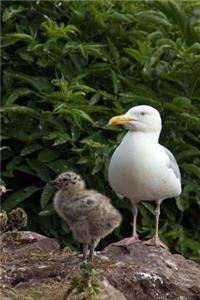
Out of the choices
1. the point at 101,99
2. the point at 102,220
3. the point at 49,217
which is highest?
the point at 102,220

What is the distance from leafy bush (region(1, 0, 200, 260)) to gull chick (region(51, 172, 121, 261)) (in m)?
1.78

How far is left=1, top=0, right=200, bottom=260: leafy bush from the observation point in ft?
22.8

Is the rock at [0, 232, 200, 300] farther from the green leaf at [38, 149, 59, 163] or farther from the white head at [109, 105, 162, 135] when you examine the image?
the green leaf at [38, 149, 59, 163]

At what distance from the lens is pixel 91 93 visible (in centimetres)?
739

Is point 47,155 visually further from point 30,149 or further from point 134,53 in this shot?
point 134,53

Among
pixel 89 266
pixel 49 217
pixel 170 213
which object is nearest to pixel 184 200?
pixel 170 213

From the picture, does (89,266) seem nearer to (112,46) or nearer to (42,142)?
(42,142)

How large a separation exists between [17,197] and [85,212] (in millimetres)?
2248

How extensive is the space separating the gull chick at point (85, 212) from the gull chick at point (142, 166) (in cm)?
76

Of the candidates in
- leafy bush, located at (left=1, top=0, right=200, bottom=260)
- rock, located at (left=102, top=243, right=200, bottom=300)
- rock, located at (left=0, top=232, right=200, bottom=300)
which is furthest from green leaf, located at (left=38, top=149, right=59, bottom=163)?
rock, located at (left=102, top=243, right=200, bottom=300)

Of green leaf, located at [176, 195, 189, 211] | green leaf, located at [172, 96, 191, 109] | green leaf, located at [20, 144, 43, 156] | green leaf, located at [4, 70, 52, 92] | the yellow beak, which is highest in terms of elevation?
the yellow beak

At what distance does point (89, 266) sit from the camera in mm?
4309

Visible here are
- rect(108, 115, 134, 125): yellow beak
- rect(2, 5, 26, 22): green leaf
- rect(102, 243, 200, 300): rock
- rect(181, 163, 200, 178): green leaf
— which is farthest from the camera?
rect(2, 5, 26, 22): green leaf

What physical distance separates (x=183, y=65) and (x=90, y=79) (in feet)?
2.49
